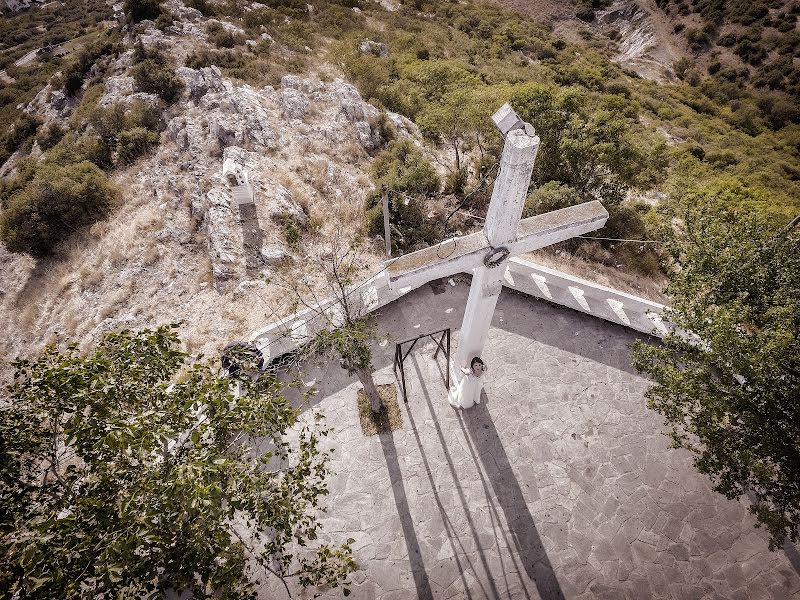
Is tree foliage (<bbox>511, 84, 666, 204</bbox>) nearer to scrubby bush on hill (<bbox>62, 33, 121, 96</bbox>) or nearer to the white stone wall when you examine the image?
the white stone wall

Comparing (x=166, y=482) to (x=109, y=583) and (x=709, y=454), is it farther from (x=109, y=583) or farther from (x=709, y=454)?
(x=709, y=454)

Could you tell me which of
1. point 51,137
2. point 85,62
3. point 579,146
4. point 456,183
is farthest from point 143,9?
point 579,146

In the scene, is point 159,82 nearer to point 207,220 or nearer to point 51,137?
point 51,137

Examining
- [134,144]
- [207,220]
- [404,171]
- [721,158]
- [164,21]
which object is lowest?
[721,158]

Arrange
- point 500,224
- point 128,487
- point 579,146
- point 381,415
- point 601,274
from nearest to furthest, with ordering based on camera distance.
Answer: point 128,487 → point 500,224 → point 381,415 → point 601,274 → point 579,146

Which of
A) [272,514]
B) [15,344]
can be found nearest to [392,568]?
[272,514]

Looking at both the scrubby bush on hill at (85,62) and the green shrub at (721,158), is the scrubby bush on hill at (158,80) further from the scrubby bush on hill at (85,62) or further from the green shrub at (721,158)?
the green shrub at (721,158)

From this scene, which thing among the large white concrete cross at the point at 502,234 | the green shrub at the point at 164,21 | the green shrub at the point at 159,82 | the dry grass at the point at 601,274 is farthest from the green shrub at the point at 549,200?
the green shrub at the point at 164,21
